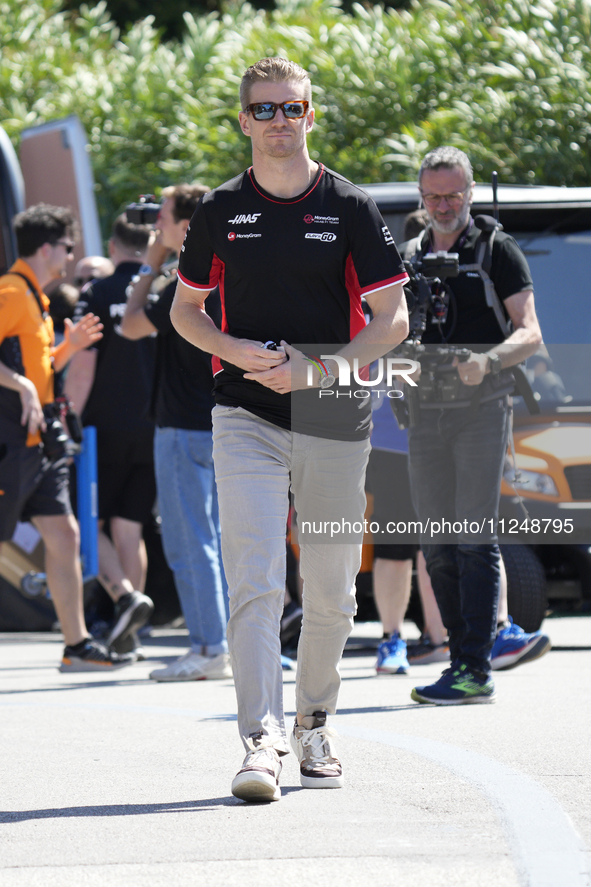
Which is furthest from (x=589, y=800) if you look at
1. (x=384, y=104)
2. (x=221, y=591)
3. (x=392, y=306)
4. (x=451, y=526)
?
(x=384, y=104)

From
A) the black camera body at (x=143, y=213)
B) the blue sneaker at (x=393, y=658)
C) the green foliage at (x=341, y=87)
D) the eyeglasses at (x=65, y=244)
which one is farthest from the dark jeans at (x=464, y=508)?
the green foliage at (x=341, y=87)

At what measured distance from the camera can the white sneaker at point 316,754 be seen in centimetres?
410

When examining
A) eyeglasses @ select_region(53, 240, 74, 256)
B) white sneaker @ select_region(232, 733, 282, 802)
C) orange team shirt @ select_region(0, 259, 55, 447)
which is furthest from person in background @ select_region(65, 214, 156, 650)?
white sneaker @ select_region(232, 733, 282, 802)

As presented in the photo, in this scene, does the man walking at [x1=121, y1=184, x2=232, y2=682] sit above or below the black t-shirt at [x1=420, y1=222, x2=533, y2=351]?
below

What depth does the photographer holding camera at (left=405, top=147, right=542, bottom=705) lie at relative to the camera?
5.78 meters

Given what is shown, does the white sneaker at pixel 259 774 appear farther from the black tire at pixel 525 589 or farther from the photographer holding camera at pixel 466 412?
the black tire at pixel 525 589

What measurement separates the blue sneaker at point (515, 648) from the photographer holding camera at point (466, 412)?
2.41ft

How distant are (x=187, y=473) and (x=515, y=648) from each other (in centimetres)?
162

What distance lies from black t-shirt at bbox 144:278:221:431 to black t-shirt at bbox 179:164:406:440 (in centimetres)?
262

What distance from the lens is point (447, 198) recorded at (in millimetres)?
5941

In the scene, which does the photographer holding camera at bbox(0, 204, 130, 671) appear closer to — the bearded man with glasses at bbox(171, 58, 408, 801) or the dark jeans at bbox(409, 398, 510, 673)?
the dark jeans at bbox(409, 398, 510, 673)

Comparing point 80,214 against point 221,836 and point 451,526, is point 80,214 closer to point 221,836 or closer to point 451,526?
point 451,526

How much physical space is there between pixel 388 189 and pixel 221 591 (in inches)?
118

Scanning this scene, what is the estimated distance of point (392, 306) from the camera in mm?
4195
